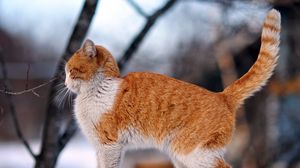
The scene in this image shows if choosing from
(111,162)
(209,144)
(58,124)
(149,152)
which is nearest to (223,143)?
(209,144)

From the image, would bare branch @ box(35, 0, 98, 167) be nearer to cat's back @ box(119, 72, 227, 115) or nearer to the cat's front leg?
cat's back @ box(119, 72, 227, 115)

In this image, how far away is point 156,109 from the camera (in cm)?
398

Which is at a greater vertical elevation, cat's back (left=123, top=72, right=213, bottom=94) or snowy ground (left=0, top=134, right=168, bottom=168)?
cat's back (left=123, top=72, right=213, bottom=94)

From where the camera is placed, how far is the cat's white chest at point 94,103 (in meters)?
4.03

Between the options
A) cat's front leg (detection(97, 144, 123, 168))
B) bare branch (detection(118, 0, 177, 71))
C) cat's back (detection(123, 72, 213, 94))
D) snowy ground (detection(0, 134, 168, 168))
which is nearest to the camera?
cat's front leg (detection(97, 144, 123, 168))

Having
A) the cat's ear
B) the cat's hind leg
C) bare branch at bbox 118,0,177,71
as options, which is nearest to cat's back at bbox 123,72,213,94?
the cat's ear

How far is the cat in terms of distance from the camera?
391 cm

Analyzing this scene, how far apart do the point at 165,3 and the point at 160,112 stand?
2.26 metres

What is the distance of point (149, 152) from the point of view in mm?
16328

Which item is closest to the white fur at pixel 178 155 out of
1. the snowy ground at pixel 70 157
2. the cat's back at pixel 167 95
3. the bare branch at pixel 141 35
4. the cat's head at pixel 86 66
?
the cat's back at pixel 167 95

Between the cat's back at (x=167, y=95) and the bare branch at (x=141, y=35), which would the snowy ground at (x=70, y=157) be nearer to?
the bare branch at (x=141, y=35)

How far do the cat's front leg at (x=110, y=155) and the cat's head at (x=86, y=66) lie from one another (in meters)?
0.47

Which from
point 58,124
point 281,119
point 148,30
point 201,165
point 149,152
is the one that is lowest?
point 149,152

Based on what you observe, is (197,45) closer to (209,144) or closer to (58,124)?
(58,124)
